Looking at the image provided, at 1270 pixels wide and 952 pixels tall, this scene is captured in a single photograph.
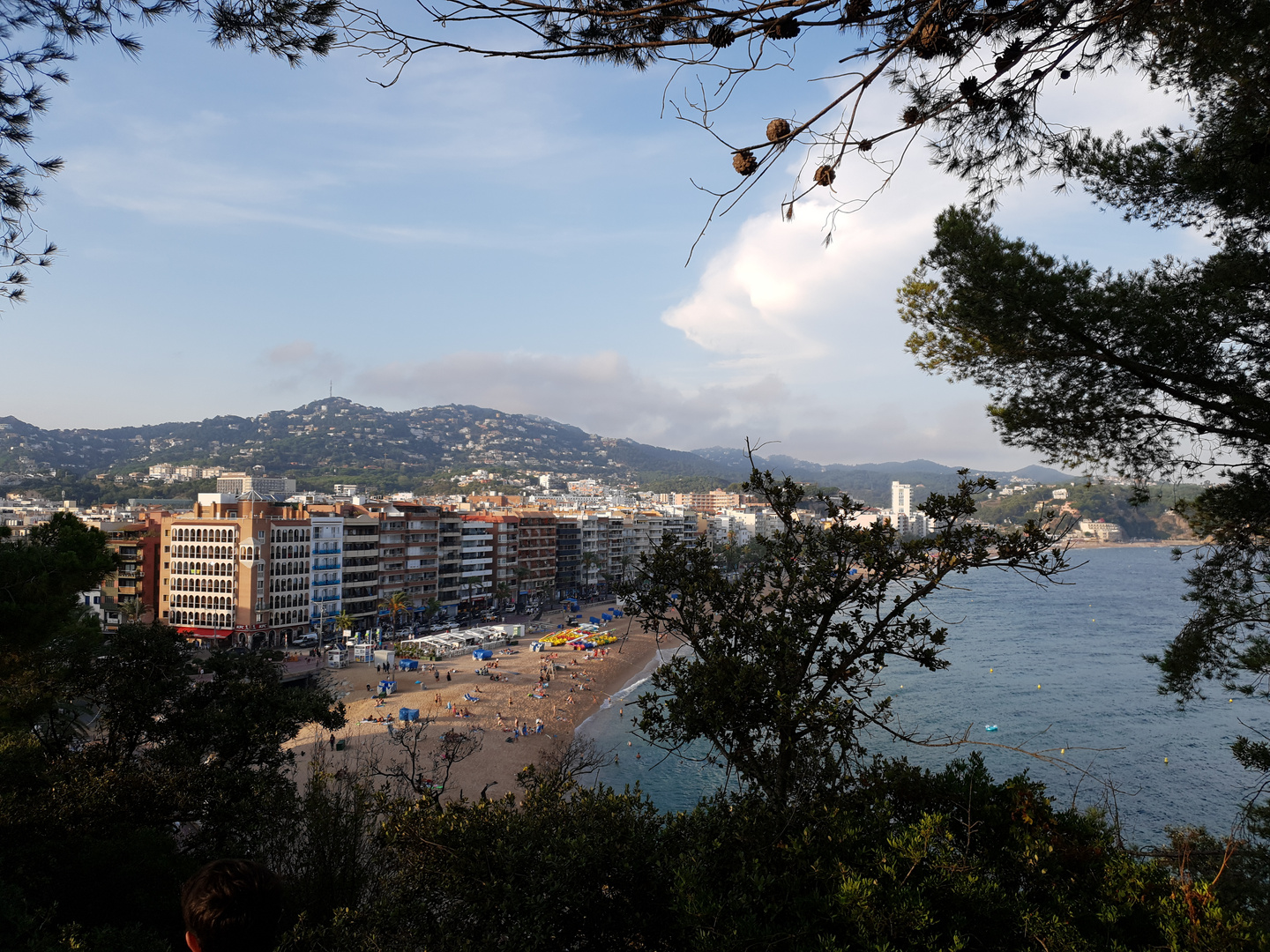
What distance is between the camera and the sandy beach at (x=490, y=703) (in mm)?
20312

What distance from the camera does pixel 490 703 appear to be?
86.1ft

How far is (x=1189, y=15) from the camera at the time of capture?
3641 millimetres

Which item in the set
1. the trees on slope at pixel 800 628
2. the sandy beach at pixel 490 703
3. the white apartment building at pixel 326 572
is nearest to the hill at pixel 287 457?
the white apartment building at pixel 326 572

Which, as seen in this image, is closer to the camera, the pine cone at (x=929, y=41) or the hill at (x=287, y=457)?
the pine cone at (x=929, y=41)

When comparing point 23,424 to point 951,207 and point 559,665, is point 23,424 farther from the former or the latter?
point 951,207

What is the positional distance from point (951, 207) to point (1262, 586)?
3804 mm

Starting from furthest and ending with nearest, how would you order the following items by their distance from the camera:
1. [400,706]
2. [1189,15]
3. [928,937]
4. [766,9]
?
[400,706] → [1189,15] → [928,937] → [766,9]

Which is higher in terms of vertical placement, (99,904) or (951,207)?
(951,207)

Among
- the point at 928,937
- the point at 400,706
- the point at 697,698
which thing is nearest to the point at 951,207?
the point at 697,698

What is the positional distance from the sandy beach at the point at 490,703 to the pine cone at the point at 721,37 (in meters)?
14.8

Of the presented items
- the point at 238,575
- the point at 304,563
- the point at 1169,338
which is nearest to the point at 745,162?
the point at 1169,338

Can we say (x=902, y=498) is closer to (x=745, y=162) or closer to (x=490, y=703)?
(x=490, y=703)

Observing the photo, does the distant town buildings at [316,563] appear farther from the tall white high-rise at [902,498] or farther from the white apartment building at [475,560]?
the tall white high-rise at [902,498]

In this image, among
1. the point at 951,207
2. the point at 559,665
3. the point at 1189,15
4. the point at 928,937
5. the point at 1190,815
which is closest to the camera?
the point at 928,937
